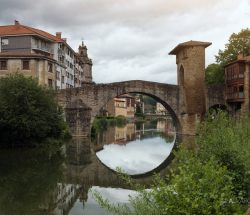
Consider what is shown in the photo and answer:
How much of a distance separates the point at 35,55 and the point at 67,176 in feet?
97.4

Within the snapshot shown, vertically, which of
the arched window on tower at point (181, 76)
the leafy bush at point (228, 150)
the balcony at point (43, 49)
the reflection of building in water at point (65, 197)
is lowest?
the reflection of building in water at point (65, 197)

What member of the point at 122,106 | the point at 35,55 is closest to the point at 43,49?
the point at 35,55

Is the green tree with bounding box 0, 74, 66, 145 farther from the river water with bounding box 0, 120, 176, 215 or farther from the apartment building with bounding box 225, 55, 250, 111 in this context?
the apartment building with bounding box 225, 55, 250, 111

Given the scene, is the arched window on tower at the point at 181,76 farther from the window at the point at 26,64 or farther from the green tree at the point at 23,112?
the green tree at the point at 23,112

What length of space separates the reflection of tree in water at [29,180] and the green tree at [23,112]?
1942 mm

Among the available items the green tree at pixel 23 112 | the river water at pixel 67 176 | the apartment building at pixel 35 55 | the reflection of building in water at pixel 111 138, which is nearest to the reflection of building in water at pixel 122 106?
the apartment building at pixel 35 55

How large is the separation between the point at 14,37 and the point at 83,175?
3636 cm

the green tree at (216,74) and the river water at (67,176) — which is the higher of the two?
the green tree at (216,74)

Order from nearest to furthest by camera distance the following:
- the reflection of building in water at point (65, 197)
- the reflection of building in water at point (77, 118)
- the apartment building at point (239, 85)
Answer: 1. the reflection of building in water at point (65, 197)
2. the reflection of building in water at point (77, 118)
3. the apartment building at point (239, 85)

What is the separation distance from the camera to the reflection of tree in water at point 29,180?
14.1 meters

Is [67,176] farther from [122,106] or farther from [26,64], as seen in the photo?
[122,106]

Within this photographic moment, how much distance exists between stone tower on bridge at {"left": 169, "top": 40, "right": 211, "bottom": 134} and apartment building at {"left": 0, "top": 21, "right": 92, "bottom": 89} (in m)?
15.7

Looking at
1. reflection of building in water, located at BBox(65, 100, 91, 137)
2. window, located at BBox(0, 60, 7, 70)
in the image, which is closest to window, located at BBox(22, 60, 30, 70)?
window, located at BBox(0, 60, 7, 70)

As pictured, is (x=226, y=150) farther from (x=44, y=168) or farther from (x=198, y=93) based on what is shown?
(x=198, y=93)
